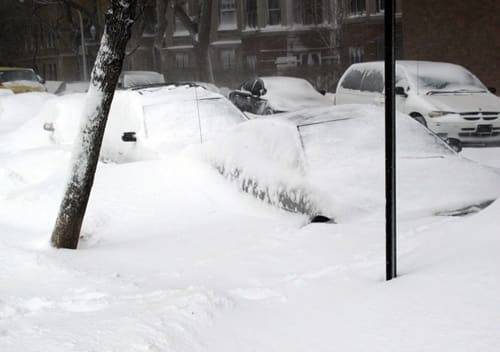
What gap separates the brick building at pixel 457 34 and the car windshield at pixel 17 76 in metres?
14.1

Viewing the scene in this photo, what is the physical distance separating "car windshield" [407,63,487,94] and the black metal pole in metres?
9.34

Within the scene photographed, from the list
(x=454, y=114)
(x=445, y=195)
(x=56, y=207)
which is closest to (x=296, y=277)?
(x=445, y=195)

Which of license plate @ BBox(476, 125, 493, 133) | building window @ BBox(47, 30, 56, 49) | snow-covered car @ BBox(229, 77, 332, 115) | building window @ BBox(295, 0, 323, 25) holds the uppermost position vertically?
building window @ BBox(295, 0, 323, 25)

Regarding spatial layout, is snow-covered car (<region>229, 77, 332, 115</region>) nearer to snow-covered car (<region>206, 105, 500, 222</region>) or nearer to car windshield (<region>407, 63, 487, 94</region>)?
car windshield (<region>407, 63, 487, 94</region>)

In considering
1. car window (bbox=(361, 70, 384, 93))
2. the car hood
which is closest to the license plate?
the car hood

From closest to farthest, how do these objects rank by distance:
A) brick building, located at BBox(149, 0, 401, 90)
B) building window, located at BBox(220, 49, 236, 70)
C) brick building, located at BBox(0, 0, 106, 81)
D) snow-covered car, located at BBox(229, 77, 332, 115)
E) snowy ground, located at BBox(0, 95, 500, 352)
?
1. snowy ground, located at BBox(0, 95, 500, 352)
2. snow-covered car, located at BBox(229, 77, 332, 115)
3. brick building, located at BBox(149, 0, 401, 90)
4. building window, located at BBox(220, 49, 236, 70)
5. brick building, located at BBox(0, 0, 106, 81)

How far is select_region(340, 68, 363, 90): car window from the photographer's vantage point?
Answer: 51.9 ft

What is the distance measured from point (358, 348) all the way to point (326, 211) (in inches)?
129

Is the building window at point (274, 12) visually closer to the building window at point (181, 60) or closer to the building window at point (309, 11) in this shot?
the building window at point (309, 11)

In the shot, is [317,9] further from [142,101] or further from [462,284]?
[462,284]

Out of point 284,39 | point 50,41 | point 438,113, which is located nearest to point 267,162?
point 438,113

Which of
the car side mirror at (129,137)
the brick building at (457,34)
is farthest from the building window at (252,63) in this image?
the car side mirror at (129,137)

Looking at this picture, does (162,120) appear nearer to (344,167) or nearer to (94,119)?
(94,119)

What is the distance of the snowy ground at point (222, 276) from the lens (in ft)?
13.2
